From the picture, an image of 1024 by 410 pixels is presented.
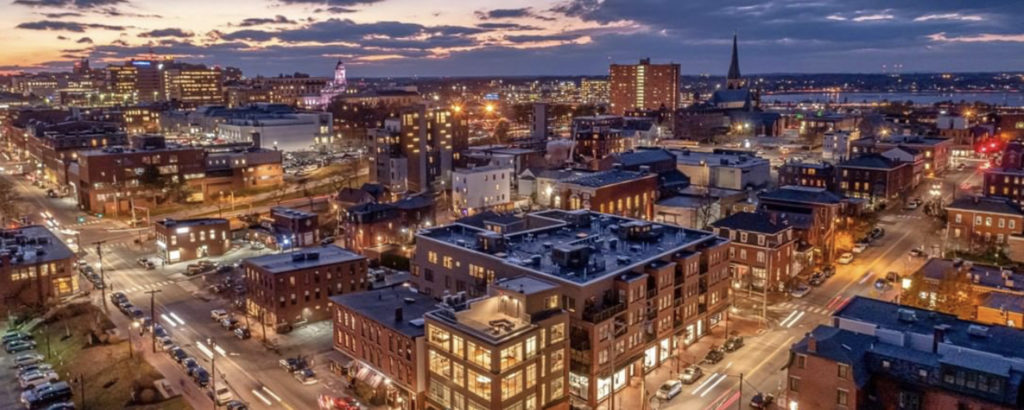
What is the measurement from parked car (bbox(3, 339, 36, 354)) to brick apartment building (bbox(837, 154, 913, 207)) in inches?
2732

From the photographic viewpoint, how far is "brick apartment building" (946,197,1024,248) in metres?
54.6

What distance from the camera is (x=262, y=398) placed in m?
32.4

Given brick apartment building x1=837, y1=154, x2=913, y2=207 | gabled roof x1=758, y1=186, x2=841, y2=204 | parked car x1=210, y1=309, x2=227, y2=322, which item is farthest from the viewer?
brick apartment building x1=837, y1=154, x2=913, y2=207

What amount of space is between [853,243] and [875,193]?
19236mm

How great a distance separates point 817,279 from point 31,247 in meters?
55.7

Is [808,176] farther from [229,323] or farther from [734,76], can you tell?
[734,76]

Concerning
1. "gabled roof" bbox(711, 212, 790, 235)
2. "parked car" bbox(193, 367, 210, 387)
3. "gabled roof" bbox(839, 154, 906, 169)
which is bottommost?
"parked car" bbox(193, 367, 210, 387)

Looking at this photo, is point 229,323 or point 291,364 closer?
point 291,364

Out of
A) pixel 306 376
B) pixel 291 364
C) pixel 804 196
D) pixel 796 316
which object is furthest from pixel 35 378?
pixel 804 196

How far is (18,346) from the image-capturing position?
40.2 meters

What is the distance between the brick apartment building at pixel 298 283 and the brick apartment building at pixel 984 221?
4655 centimetres

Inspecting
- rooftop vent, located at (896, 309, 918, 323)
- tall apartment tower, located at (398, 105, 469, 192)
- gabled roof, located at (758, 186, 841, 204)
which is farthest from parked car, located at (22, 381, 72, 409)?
tall apartment tower, located at (398, 105, 469, 192)

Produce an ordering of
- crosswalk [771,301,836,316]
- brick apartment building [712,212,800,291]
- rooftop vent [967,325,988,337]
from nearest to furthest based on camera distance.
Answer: rooftop vent [967,325,988,337] → crosswalk [771,301,836,316] → brick apartment building [712,212,800,291]

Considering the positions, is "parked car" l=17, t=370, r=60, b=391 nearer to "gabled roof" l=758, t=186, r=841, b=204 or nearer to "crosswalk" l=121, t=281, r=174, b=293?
"crosswalk" l=121, t=281, r=174, b=293
